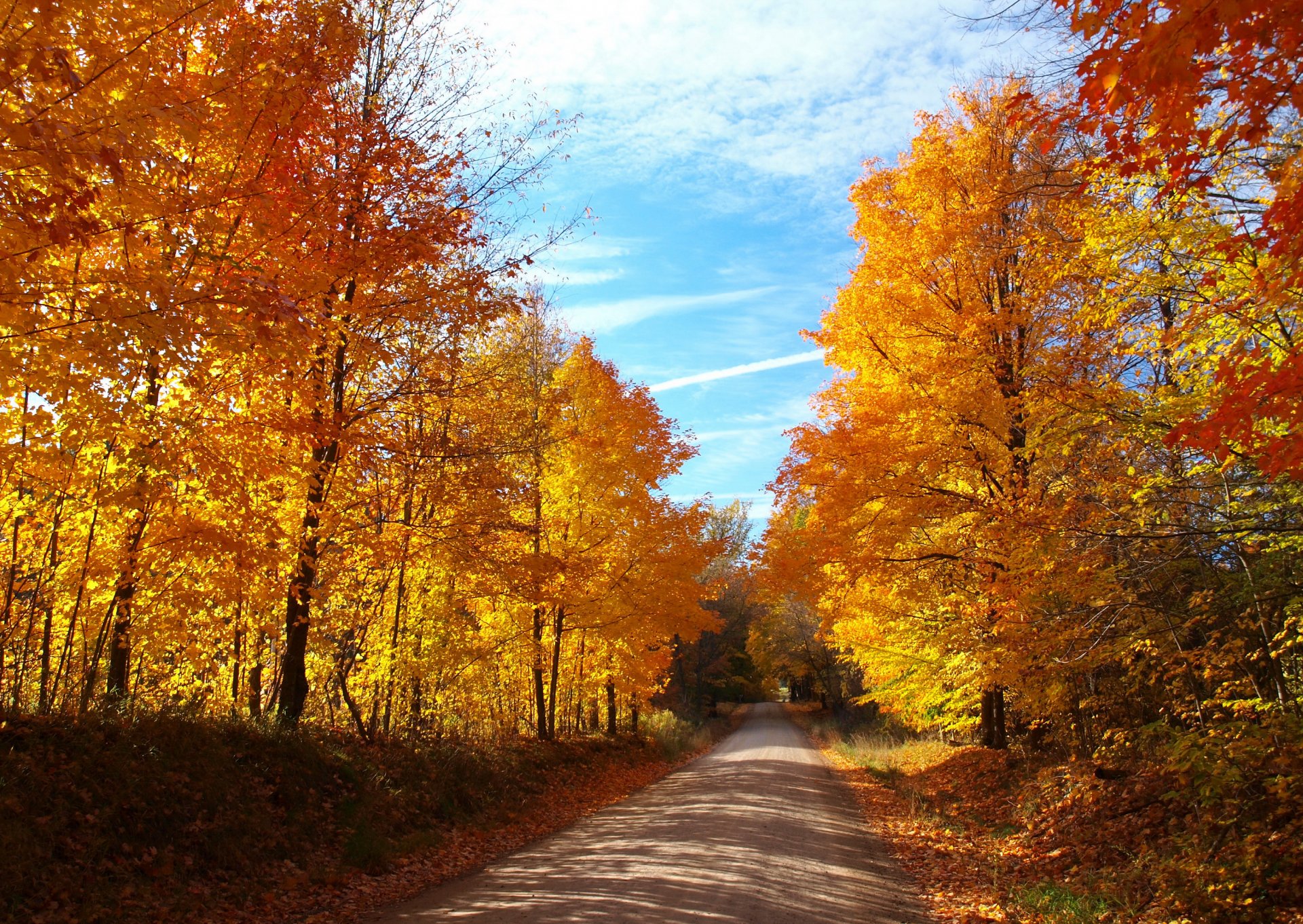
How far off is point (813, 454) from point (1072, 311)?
4127 mm

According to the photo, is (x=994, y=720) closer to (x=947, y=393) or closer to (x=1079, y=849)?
(x=1079, y=849)

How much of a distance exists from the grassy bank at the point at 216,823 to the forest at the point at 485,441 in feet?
0.20

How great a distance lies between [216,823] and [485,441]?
18.8 ft

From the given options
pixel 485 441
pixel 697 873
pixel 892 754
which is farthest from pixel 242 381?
pixel 892 754

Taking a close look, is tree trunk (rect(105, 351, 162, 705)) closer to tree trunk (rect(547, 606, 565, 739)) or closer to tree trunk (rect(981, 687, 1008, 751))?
tree trunk (rect(547, 606, 565, 739))

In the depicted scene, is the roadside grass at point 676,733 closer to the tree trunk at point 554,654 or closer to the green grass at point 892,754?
the green grass at point 892,754

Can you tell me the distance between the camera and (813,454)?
11.6 metres

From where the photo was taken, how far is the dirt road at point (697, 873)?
21.1 ft

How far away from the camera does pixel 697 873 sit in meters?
7.65

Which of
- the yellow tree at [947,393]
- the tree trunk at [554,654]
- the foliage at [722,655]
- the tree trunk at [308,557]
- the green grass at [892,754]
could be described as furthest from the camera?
the foliage at [722,655]

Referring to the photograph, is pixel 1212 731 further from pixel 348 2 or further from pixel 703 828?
pixel 348 2

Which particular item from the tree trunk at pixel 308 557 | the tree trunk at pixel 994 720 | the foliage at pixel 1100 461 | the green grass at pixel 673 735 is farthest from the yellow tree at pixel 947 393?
the green grass at pixel 673 735

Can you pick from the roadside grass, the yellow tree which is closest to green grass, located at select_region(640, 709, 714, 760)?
the roadside grass

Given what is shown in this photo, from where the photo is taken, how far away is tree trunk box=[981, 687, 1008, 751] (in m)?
14.1
